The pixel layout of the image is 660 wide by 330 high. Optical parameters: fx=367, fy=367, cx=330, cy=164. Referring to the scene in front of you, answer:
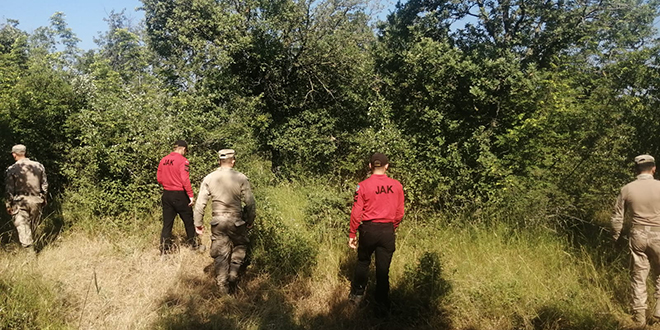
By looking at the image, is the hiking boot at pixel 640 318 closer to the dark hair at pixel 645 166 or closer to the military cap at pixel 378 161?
the dark hair at pixel 645 166

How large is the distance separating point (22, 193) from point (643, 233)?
813 cm

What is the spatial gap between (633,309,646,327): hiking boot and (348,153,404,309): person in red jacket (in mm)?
2564

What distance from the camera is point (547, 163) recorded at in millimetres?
7000

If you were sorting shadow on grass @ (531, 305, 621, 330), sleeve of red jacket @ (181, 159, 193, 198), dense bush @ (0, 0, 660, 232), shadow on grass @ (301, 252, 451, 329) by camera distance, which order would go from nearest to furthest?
shadow on grass @ (531, 305, 621, 330), shadow on grass @ (301, 252, 451, 329), sleeve of red jacket @ (181, 159, 193, 198), dense bush @ (0, 0, 660, 232)

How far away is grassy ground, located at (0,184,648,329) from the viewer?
150 inches

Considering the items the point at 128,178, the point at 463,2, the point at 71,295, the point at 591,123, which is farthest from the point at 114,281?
the point at 463,2

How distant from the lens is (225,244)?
4.58m

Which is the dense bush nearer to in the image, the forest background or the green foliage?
the forest background

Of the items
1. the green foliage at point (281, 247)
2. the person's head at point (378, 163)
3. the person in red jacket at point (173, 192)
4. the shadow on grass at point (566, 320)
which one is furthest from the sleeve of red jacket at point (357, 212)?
the person in red jacket at point (173, 192)

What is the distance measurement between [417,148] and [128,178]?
5.94m

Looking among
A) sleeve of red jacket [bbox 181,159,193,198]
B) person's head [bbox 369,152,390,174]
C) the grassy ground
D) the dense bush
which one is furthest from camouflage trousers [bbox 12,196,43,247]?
person's head [bbox 369,152,390,174]

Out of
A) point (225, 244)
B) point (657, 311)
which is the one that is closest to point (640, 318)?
point (657, 311)

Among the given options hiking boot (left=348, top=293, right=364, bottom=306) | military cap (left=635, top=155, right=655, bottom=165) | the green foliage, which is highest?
military cap (left=635, top=155, right=655, bottom=165)

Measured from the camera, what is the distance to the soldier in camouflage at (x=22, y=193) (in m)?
5.38
